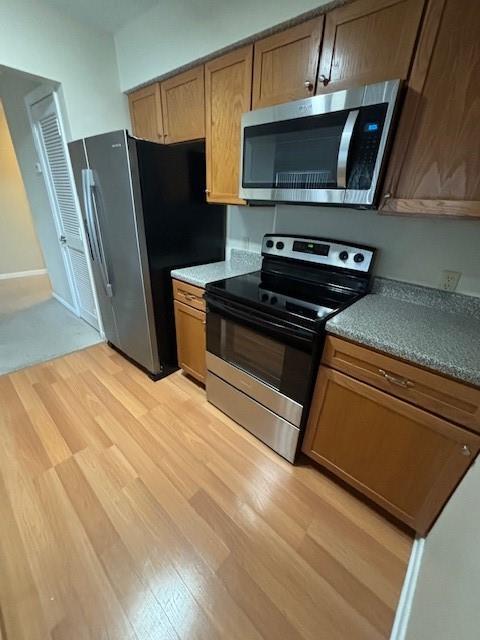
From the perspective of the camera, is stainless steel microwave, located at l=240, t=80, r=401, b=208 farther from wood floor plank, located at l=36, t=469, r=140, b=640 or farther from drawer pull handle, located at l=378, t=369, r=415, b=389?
wood floor plank, located at l=36, t=469, r=140, b=640

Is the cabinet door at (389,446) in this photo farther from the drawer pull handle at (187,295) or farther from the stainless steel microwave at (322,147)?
the drawer pull handle at (187,295)

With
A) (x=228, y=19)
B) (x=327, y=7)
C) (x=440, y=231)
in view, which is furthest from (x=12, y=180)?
(x=440, y=231)

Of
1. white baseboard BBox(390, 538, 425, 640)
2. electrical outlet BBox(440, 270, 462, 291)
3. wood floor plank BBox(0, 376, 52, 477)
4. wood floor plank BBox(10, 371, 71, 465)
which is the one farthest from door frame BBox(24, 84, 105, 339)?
white baseboard BBox(390, 538, 425, 640)

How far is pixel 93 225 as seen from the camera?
195cm

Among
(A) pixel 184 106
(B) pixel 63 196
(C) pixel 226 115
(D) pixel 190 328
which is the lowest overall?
(D) pixel 190 328

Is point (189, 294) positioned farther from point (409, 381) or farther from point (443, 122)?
point (443, 122)

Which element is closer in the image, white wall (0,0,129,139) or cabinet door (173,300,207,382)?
white wall (0,0,129,139)

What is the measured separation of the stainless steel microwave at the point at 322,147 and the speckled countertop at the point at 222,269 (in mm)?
545

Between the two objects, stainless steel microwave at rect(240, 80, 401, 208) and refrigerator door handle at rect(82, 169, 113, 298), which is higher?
stainless steel microwave at rect(240, 80, 401, 208)

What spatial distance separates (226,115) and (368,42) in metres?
0.79

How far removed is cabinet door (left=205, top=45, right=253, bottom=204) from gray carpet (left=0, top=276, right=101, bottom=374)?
2028mm

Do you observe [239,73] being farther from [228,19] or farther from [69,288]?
[69,288]

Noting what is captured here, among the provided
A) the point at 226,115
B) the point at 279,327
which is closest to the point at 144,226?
the point at 226,115

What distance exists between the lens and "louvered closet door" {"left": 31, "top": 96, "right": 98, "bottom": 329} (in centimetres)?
221
